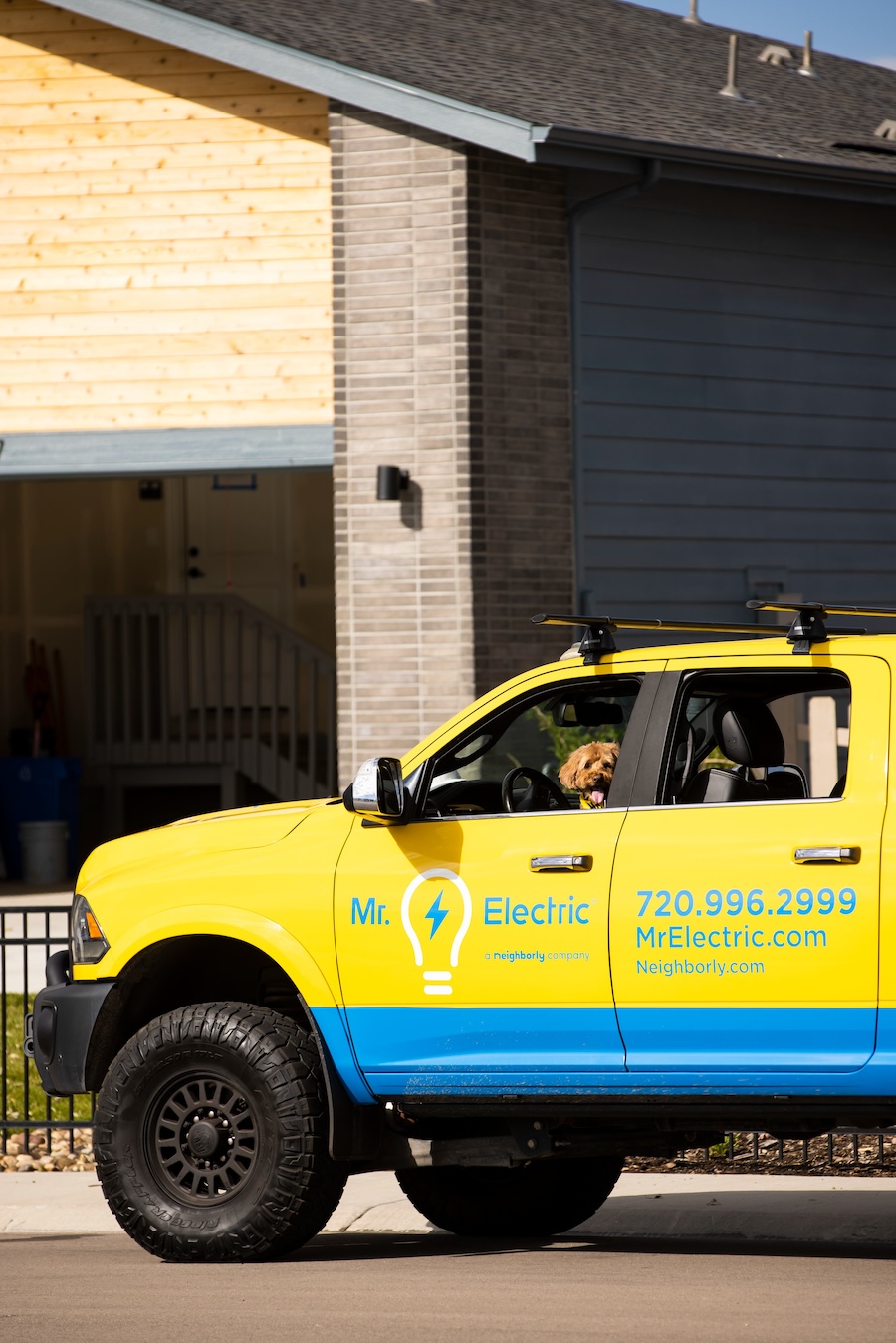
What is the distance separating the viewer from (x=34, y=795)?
1877 centimetres

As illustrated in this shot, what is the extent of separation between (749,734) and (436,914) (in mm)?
1164

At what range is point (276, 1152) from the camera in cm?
657

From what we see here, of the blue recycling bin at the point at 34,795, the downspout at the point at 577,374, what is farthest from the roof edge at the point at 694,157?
the blue recycling bin at the point at 34,795

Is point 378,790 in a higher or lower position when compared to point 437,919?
higher

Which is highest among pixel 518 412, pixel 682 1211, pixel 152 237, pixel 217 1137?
pixel 152 237

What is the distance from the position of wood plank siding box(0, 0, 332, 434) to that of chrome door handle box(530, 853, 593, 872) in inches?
320

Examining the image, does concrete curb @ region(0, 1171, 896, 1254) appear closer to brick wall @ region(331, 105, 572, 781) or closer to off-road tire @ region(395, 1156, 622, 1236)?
off-road tire @ region(395, 1156, 622, 1236)

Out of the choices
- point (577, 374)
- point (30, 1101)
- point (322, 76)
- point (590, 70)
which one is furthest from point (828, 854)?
point (590, 70)

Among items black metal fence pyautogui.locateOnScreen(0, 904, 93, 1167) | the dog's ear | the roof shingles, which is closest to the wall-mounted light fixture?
the roof shingles

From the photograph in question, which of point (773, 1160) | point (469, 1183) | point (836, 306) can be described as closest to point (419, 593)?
point (836, 306)

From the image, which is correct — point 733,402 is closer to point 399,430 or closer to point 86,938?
point 399,430

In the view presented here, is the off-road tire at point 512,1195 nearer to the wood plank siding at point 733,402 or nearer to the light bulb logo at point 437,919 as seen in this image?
the light bulb logo at point 437,919

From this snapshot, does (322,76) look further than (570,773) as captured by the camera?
Yes

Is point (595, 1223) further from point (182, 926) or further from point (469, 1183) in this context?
point (182, 926)
